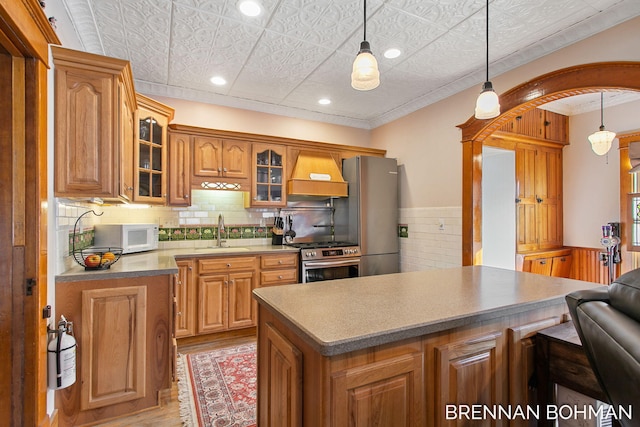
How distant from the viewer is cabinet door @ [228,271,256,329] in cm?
334

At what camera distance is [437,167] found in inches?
141

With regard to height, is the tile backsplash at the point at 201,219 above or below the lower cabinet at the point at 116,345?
above

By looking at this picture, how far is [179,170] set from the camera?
3.40 m

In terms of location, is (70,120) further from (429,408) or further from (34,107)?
(429,408)

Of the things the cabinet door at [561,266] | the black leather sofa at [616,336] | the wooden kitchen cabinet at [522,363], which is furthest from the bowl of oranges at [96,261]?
the cabinet door at [561,266]

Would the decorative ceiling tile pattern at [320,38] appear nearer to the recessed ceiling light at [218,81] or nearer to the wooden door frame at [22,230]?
the recessed ceiling light at [218,81]

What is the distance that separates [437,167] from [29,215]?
3.45m

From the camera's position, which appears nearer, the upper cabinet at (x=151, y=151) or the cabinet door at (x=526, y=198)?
the upper cabinet at (x=151, y=151)

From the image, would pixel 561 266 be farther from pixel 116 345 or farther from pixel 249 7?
pixel 116 345

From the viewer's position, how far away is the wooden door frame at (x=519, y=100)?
2096mm

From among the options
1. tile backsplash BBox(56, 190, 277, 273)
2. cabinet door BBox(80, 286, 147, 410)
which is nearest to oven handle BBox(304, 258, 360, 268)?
tile backsplash BBox(56, 190, 277, 273)

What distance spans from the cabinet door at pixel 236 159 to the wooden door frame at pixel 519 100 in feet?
7.68

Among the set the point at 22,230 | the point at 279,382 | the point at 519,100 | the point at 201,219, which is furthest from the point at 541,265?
the point at 22,230

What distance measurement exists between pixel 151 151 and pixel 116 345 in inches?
68.8
